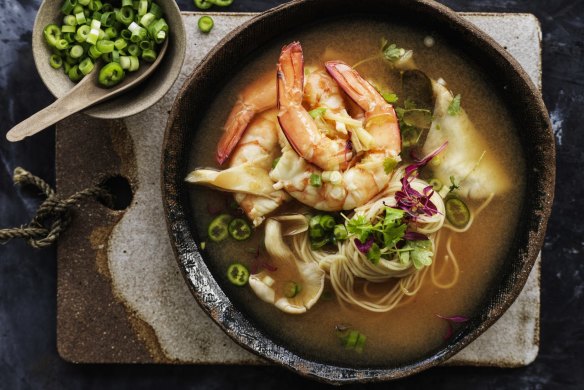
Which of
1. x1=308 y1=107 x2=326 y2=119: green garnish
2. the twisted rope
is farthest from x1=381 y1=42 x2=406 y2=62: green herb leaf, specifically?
the twisted rope

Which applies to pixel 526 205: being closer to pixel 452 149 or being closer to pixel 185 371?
pixel 452 149

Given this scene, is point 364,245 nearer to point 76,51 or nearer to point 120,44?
point 120,44

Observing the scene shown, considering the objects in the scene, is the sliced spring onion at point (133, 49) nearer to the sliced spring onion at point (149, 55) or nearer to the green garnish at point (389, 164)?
the sliced spring onion at point (149, 55)

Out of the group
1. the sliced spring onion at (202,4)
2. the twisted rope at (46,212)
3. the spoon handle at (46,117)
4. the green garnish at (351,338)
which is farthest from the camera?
the sliced spring onion at (202,4)

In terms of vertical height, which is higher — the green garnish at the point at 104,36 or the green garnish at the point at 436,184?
the green garnish at the point at 104,36

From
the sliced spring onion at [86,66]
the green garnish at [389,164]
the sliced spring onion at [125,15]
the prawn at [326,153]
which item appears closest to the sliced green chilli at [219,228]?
the prawn at [326,153]
